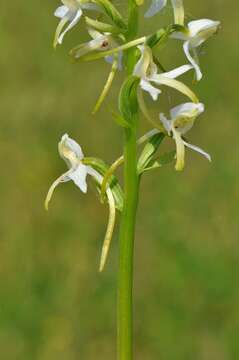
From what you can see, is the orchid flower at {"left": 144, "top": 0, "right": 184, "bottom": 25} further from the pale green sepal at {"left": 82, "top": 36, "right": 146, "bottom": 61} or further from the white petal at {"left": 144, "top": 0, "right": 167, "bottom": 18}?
the pale green sepal at {"left": 82, "top": 36, "right": 146, "bottom": 61}

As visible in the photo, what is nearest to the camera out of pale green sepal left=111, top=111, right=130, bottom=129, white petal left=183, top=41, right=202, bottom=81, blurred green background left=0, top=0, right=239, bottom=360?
pale green sepal left=111, top=111, right=130, bottom=129

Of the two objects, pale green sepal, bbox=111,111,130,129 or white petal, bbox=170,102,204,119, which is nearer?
pale green sepal, bbox=111,111,130,129

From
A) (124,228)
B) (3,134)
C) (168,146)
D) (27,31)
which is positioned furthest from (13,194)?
(124,228)

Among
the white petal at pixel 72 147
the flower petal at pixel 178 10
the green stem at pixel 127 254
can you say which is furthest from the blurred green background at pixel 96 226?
the flower petal at pixel 178 10

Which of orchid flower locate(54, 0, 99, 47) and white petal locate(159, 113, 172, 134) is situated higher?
orchid flower locate(54, 0, 99, 47)

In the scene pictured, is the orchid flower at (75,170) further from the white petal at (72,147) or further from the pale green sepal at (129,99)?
the pale green sepal at (129,99)

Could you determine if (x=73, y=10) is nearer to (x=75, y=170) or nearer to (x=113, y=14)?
(x=113, y=14)

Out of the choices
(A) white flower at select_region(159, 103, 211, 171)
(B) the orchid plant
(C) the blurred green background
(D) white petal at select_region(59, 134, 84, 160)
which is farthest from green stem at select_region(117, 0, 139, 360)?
(C) the blurred green background

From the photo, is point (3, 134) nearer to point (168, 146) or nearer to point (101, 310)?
point (168, 146)

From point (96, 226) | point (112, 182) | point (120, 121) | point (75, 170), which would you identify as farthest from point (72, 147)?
point (96, 226)
